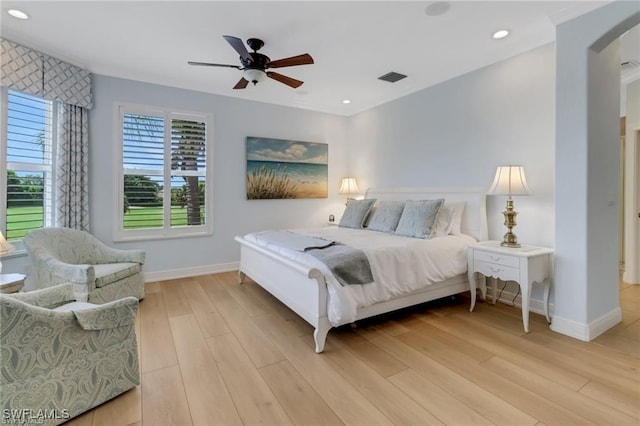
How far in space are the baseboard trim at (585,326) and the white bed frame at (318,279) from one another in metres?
0.90

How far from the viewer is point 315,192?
18.6 ft

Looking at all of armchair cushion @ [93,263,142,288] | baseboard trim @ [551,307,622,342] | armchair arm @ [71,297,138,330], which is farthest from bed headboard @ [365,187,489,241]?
armchair cushion @ [93,263,142,288]

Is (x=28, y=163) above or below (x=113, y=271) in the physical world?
above

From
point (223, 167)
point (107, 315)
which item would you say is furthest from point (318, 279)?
point (223, 167)

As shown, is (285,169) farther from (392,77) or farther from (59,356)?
(59,356)

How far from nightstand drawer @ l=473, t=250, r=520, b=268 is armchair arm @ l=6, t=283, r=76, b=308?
11.6ft

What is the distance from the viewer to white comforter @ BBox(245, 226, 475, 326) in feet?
8.00

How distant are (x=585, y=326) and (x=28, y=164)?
577cm

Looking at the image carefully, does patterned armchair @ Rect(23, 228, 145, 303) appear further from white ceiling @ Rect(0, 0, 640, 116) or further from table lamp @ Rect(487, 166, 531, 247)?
table lamp @ Rect(487, 166, 531, 247)

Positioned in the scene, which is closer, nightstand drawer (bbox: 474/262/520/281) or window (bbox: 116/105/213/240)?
nightstand drawer (bbox: 474/262/520/281)

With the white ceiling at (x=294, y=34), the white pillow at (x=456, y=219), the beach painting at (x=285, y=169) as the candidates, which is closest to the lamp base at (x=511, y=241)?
the white pillow at (x=456, y=219)

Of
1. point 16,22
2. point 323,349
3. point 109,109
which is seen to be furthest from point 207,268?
point 16,22

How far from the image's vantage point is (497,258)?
2969 millimetres

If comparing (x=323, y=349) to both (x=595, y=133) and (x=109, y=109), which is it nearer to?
(x=595, y=133)
